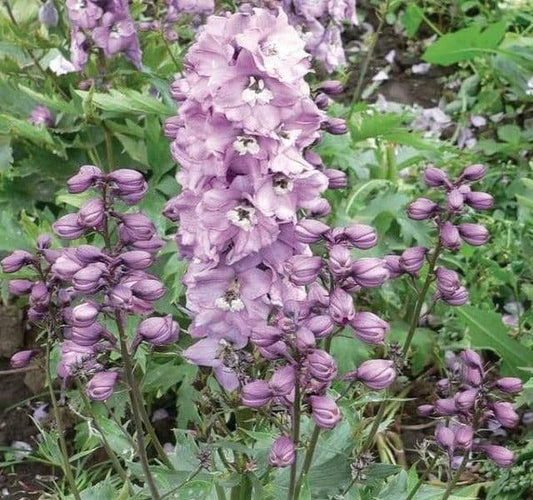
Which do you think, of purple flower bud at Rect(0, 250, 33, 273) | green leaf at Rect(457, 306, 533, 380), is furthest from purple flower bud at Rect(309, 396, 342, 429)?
green leaf at Rect(457, 306, 533, 380)

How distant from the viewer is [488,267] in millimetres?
3668

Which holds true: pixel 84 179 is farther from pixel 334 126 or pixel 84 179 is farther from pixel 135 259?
pixel 334 126

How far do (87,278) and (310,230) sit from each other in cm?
40

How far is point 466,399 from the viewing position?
5.90 ft

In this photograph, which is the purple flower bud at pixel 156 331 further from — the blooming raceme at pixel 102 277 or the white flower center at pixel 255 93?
the white flower center at pixel 255 93

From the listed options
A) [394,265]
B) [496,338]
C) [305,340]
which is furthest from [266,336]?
[496,338]

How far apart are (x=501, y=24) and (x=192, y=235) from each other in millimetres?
3110

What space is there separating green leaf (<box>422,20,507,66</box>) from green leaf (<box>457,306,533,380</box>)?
68.3 inches

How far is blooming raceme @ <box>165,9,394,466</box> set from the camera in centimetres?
162

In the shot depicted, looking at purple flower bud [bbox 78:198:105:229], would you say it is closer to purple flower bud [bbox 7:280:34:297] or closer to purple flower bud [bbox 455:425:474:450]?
purple flower bud [bbox 7:280:34:297]

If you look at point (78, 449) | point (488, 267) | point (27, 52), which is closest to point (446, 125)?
point (488, 267)

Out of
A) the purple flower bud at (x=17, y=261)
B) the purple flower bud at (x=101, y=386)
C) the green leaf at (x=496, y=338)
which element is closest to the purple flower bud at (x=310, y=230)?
the purple flower bud at (x=101, y=386)

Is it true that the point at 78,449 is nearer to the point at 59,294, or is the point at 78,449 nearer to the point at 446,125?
the point at 59,294

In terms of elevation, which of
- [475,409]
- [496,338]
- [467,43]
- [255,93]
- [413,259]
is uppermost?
[255,93]
